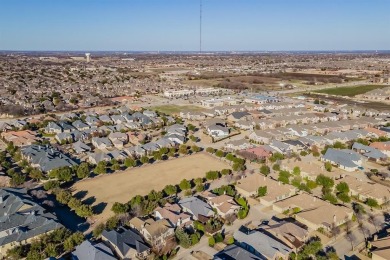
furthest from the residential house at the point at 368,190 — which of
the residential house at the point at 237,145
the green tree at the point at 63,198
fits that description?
the green tree at the point at 63,198

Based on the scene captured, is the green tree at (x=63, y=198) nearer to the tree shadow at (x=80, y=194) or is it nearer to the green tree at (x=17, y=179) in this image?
the tree shadow at (x=80, y=194)

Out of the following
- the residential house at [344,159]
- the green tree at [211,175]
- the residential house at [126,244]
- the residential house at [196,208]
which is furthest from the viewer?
the residential house at [344,159]

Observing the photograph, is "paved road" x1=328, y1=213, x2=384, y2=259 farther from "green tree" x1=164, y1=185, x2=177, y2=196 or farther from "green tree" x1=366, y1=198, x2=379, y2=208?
"green tree" x1=164, y1=185, x2=177, y2=196

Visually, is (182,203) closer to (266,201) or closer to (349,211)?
(266,201)

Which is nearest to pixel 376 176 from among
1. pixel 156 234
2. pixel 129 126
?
pixel 156 234

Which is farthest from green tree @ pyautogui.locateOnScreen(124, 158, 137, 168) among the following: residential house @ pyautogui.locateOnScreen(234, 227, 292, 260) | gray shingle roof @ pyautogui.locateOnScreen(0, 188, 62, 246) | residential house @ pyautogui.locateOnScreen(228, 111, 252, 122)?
residential house @ pyautogui.locateOnScreen(228, 111, 252, 122)
